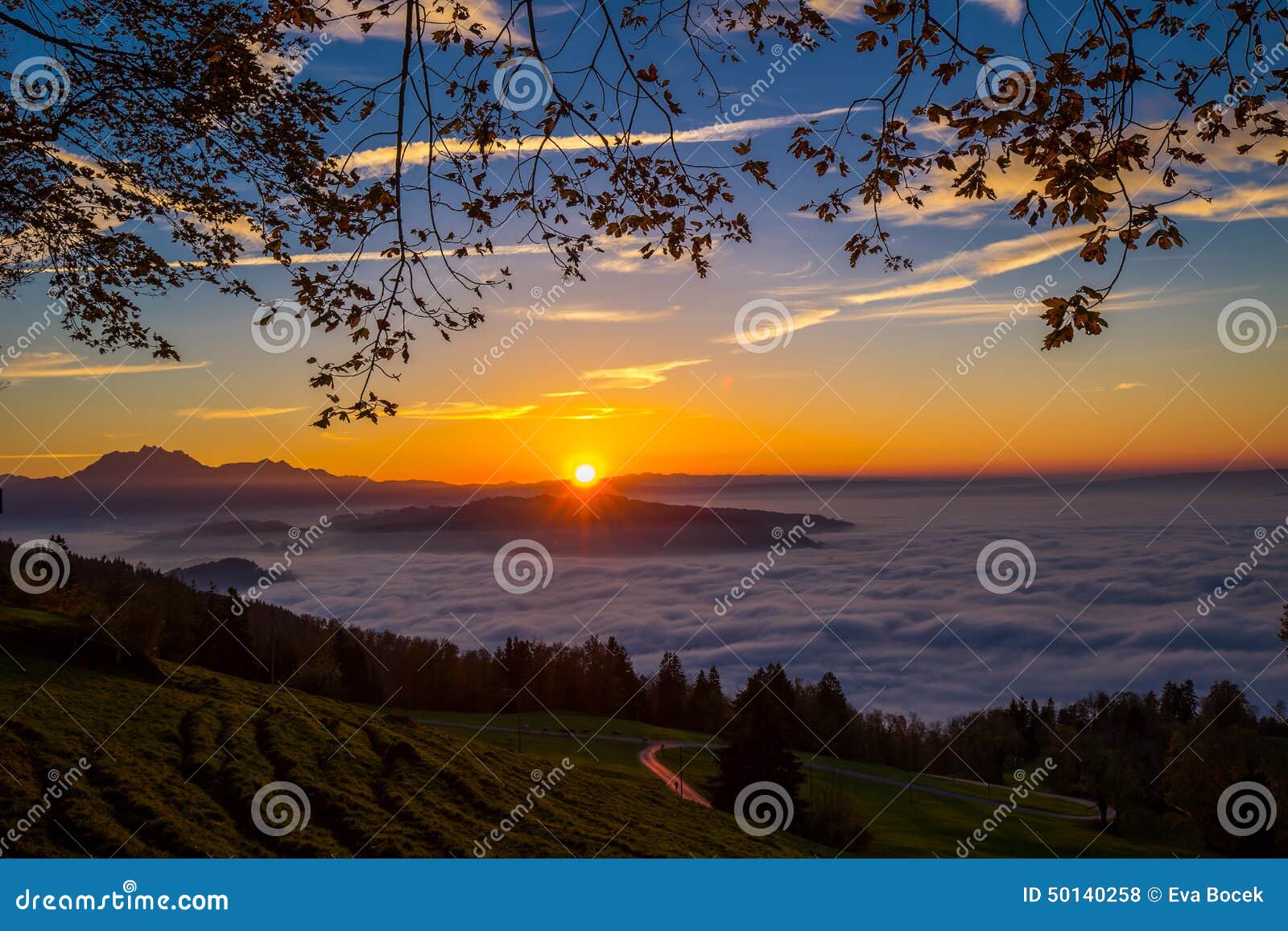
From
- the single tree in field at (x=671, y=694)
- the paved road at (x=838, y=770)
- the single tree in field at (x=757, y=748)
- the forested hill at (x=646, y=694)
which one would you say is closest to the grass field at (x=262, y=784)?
the forested hill at (x=646, y=694)

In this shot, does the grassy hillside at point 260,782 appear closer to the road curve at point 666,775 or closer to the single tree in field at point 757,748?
the single tree in field at point 757,748

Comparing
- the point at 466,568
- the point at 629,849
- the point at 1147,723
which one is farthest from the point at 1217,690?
the point at 466,568

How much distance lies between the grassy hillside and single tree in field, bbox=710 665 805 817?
33.6ft

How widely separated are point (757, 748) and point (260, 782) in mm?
39794

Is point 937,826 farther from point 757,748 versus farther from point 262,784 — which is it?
point 262,784

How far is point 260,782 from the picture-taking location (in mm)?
20047

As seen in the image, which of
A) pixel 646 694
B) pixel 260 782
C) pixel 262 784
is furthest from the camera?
pixel 646 694

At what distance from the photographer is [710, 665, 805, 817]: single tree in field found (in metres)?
51.5

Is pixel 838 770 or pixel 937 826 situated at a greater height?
pixel 838 770

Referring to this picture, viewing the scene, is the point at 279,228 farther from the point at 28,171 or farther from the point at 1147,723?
the point at 1147,723

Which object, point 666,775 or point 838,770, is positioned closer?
point 666,775

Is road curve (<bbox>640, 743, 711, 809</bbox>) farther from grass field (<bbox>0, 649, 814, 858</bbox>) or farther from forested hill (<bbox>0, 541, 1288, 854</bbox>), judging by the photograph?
grass field (<bbox>0, 649, 814, 858</bbox>)

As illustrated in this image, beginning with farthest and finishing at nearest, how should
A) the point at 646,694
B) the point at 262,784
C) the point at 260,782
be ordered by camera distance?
the point at 646,694, the point at 260,782, the point at 262,784

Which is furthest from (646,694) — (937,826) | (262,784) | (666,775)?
(262,784)
